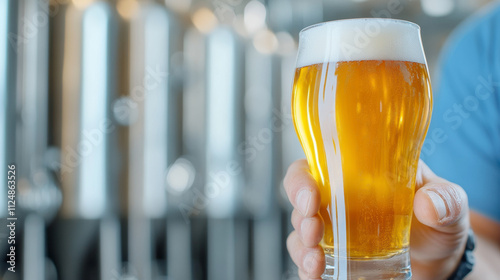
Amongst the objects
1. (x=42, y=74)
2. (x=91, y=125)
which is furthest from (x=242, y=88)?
(x=42, y=74)

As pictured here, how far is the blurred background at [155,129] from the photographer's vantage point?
9.58ft

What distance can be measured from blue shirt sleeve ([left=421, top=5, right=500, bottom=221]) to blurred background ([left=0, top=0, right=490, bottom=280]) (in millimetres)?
2088

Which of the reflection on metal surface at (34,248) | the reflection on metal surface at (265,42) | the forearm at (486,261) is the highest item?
the reflection on metal surface at (265,42)

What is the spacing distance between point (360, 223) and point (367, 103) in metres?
0.18

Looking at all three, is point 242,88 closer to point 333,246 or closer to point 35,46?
point 35,46

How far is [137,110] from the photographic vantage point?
3.49m

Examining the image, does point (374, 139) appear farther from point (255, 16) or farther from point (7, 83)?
point (255, 16)

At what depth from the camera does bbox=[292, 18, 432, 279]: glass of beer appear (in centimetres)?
76

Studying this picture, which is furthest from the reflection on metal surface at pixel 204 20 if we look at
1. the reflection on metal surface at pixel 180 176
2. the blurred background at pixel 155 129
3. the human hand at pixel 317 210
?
the human hand at pixel 317 210

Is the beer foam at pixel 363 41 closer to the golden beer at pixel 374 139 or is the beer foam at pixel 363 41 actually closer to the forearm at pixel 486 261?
the golden beer at pixel 374 139

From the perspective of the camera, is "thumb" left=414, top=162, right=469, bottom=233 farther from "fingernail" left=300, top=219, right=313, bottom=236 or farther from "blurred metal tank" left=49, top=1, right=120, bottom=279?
"blurred metal tank" left=49, top=1, right=120, bottom=279

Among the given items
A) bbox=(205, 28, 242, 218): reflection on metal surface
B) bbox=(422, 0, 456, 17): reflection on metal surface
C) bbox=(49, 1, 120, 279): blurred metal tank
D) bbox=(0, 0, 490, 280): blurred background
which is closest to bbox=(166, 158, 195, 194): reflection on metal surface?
bbox=(0, 0, 490, 280): blurred background

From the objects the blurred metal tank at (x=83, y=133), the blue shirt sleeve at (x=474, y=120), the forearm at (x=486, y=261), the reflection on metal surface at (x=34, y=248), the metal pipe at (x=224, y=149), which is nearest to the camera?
the forearm at (x=486, y=261)

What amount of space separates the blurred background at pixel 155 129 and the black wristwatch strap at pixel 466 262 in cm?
222
